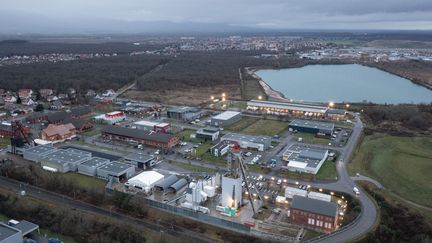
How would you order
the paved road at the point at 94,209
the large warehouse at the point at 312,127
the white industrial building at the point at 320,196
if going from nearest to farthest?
the paved road at the point at 94,209
the white industrial building at the point at 320,196
the large warehouse at the point at 312,127

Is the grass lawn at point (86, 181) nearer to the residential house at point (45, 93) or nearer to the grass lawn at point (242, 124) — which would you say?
the grass lawn at point (242, 124)

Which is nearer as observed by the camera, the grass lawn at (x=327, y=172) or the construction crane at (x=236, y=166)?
the construction crane at (x=236, y=166)

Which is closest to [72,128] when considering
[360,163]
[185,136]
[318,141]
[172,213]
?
[185,136]

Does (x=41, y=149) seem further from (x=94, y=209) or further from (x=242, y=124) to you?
(x=242, y=124)

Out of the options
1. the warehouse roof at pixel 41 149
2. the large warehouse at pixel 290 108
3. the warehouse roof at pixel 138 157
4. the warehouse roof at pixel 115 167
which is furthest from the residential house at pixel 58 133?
the large warehouse at pixel 290 108

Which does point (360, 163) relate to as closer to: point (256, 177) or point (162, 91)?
point (256, 177)

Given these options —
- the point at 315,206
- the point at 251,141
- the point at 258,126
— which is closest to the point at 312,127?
the point at 258,126

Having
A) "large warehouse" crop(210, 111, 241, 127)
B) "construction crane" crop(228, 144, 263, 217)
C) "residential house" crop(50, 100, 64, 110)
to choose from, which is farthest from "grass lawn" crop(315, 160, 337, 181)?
"residential house" crop(50, 100, 64, 110)
